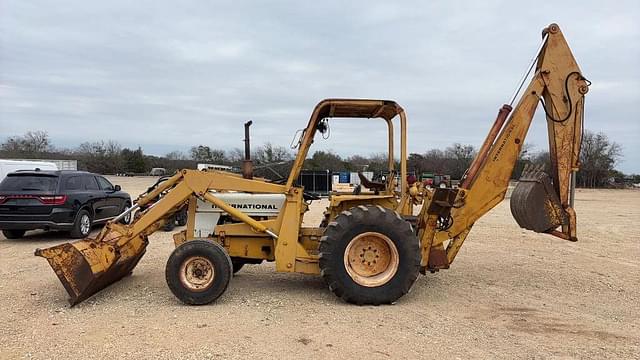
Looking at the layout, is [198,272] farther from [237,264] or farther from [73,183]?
[73,183]

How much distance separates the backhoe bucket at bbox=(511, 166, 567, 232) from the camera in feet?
22.9

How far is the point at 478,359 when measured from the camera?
14.8ft

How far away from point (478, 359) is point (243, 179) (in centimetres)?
363

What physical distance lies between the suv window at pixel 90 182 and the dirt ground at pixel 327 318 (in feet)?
14.7

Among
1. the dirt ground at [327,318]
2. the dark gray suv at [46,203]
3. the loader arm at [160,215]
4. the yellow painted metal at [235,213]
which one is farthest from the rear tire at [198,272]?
the dark gray suv at [46,203]

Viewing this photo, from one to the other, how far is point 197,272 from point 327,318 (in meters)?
1.74

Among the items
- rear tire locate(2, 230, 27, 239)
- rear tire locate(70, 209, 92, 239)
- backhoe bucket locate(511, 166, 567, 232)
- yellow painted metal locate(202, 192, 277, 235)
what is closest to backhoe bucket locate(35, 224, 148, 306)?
yellow painted metal locate(202, 192, 277, 235)

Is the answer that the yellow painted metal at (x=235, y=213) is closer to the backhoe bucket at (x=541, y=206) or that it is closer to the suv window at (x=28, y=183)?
the backhoe bucket at (x=541, y=206)

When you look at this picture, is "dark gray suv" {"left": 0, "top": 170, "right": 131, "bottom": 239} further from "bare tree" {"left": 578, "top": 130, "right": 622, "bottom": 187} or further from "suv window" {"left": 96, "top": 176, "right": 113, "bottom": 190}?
"bare tree" {"left": 578, "top": 130, "right": 622, "bottom": 187}

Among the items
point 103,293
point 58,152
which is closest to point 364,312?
point 103,293

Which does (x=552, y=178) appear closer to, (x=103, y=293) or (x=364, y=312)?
(x=364, y=312)

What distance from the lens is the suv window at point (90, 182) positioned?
13052 mm

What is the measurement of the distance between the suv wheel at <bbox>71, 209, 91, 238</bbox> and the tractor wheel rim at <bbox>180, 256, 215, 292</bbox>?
717 cm

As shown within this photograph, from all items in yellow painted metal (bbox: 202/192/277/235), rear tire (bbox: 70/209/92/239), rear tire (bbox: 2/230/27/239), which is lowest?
rear tire (bbox: 2/230/27/239)
